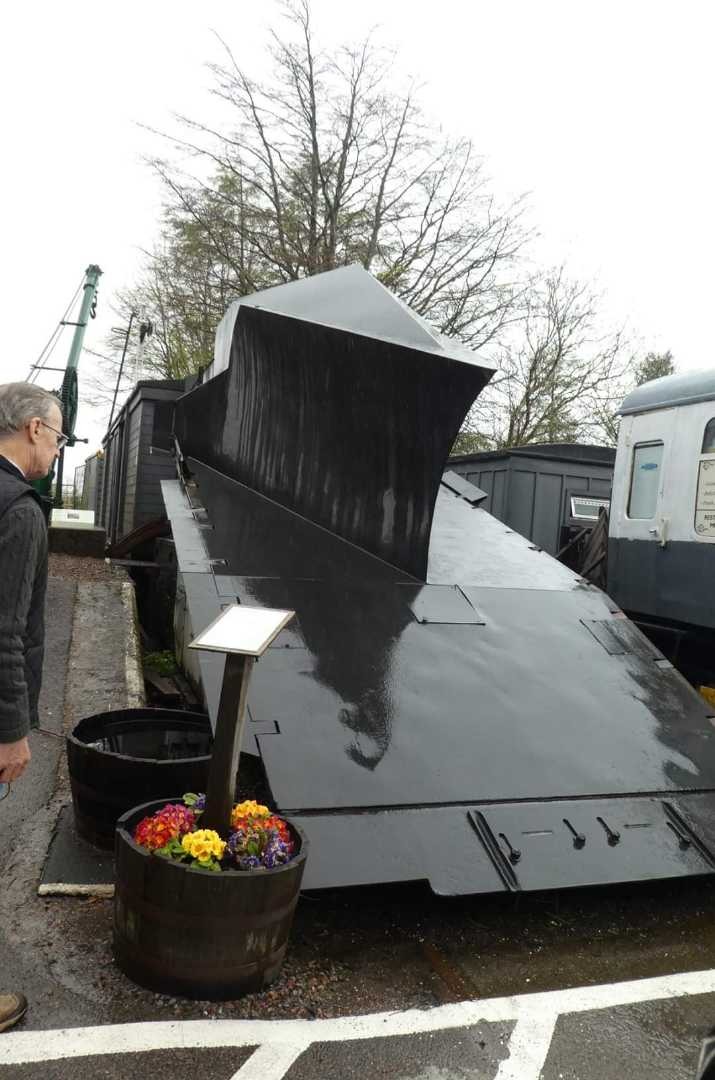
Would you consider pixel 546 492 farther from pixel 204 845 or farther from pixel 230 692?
pixel 204 845

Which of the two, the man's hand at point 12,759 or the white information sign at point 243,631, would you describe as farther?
the white information sign at point 243,631

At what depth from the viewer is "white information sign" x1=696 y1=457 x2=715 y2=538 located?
6.36 meters

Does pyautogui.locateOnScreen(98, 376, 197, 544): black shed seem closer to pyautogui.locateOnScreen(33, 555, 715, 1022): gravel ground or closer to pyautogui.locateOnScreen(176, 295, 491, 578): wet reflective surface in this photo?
pyautogui.locateOnScreen(176, 295, 491, 578): wet reflective surface

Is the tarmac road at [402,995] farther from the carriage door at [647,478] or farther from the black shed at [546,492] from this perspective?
the black shed at [546,492]

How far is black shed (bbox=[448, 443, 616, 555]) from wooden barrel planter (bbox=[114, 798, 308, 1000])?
775 centimetres

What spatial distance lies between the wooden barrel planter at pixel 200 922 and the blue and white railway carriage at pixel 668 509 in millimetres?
4713

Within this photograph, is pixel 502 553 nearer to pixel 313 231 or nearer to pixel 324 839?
pixel 324 839

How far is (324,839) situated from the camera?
3023 mm

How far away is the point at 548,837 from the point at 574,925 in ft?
1.54

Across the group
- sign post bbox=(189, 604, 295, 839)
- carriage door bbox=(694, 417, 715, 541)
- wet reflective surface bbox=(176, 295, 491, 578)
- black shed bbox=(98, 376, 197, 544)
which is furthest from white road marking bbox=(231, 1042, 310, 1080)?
black shed bbox=(98, 376, 197, 544)

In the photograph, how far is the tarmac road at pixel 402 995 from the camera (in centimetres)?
246

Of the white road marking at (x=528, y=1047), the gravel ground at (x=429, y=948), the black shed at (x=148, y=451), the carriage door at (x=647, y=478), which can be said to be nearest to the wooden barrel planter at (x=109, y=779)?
the gravel ground at (x=429, y=948)

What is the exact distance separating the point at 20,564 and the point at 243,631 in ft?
2.32

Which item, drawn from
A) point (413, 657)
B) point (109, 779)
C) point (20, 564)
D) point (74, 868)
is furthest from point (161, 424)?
point (20, 564)
